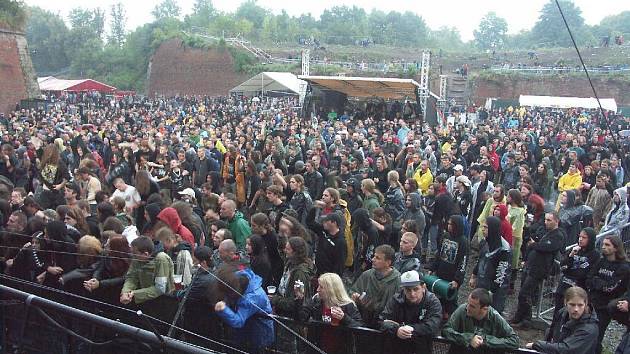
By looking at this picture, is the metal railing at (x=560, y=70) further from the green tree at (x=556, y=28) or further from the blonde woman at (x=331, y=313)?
the blonde woman at (x=331, y=313)

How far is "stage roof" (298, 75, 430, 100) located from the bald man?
13259 mm

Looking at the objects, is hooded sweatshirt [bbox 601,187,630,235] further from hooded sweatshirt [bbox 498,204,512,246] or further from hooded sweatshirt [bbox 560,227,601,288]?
hooded sweatshirt [bbox 560,227,601,288]

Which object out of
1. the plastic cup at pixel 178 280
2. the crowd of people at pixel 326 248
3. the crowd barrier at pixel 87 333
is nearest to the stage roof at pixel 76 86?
the crowd of people at pixel 326 248

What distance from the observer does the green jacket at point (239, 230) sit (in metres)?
6.26

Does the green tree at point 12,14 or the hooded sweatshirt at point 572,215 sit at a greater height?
the green tree at point 12,14

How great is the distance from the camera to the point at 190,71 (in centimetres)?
4669

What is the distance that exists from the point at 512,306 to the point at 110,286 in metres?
4.90

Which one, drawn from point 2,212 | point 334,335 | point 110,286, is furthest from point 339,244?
point 2,212

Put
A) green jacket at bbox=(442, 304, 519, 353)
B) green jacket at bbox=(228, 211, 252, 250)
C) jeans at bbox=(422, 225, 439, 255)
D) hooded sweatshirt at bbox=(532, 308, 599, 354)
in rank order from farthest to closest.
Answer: jeans at bbox=(422, 225, 439, 255) < green jacket at bbox=(228, 211, 252, 250) < hooded sweatshirt at bbox=(532, 308, 599, 354) < green jacket at bbox=(442, 304, 519, 353)

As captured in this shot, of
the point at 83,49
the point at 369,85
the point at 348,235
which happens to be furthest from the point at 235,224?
the point at 83,49

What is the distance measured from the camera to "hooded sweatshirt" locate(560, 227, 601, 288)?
5.28m

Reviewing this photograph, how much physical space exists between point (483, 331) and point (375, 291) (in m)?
1.00

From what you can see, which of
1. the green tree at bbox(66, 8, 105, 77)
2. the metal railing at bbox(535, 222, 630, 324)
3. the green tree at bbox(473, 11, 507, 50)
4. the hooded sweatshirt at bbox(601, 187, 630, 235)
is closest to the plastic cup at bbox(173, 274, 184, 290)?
the metal railing at bbox(535, 222, 630, 324)

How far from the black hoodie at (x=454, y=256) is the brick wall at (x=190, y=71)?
40449 mm
